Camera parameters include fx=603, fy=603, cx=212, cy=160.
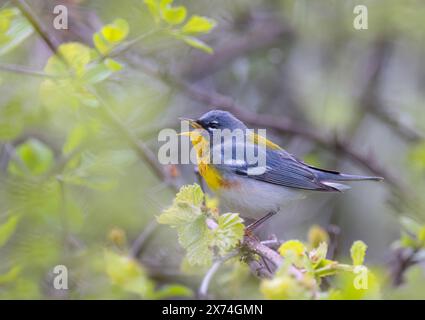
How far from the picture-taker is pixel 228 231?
6.81 ft

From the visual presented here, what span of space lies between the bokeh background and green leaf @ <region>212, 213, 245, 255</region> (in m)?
0.95

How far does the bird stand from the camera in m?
Answer: 3.17

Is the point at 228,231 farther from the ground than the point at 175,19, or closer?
closer

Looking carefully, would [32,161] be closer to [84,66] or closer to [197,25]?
[84,66]

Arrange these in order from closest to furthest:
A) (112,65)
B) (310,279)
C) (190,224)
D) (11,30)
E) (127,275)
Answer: (310,279) → (190,224) → (112,65) → (11,30) → (127,275)

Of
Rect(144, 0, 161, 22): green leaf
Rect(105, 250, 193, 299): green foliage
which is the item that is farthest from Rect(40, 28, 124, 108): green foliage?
Rect(105, 250, 193, 299): green foliage

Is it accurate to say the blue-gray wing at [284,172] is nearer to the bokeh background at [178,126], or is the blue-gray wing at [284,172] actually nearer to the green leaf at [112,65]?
the bokeh background at [178,126]

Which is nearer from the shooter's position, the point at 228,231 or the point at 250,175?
the point at 228,231

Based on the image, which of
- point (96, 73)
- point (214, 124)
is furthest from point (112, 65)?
point (214, 124)

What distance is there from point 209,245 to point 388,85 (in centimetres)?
426

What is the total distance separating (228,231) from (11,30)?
1515mm

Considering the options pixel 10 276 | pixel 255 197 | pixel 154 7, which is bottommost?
pixel 10 276

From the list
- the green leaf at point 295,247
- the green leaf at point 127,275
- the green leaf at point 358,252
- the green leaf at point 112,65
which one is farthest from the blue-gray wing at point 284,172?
the green leaf at point 358,252

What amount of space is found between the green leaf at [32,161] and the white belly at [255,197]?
1063 mm
